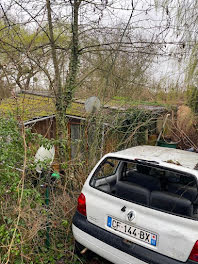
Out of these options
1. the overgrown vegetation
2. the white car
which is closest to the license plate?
the white car

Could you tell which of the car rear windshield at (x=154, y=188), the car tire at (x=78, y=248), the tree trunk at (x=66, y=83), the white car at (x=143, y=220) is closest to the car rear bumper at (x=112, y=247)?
the white car at (x=143, y=220)

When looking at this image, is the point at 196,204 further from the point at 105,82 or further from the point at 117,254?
the point at 105,82

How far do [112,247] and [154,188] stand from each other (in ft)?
3.47

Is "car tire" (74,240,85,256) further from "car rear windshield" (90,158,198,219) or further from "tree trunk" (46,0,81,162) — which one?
"tree trunk" (46,0,81,162)

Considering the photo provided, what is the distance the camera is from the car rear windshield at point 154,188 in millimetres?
2404

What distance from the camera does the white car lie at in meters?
1.99

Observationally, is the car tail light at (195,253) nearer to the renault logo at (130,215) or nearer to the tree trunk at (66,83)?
the renault logo at (130,215)

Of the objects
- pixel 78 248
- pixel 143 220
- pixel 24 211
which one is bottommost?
pixel 78 248

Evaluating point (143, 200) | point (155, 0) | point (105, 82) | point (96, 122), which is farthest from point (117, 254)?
point (155, 0)

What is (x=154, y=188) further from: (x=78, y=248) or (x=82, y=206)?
(x=78, y=248)

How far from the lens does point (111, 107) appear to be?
6219 millimetres

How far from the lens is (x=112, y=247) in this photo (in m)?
2.37

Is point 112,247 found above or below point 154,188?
below

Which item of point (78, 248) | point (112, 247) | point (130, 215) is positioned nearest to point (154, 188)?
point (130, 215)
